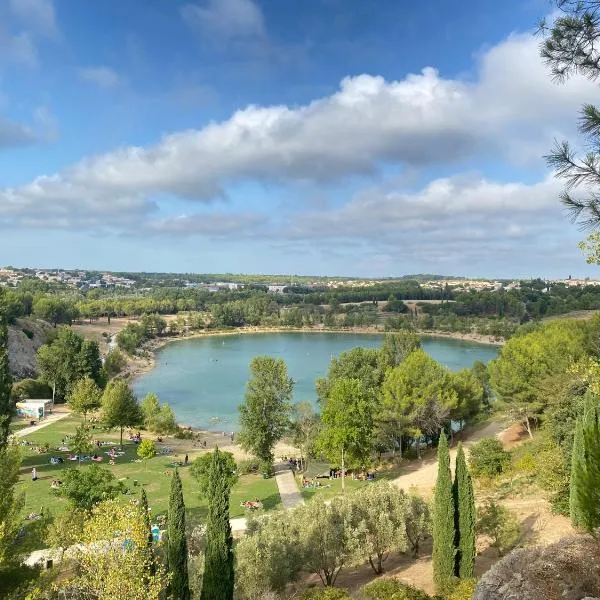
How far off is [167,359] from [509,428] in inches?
2765

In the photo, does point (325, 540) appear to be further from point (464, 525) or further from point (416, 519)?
point (464, 525)

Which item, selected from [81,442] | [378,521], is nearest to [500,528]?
[378,521]

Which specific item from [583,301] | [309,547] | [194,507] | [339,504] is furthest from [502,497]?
[583,301]

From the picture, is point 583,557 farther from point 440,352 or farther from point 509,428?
point 440,352

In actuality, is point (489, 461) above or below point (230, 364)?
above

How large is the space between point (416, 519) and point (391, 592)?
5186mm

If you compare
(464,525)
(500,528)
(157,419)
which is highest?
(464,525)

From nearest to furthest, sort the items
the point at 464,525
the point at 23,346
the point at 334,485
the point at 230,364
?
the point at 464,525
the point at 334,485
the point at 23,346
the point at 230,364

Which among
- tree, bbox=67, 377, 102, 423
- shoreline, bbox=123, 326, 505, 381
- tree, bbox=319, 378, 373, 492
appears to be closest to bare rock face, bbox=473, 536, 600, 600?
tree, bbox=319, 378, 373, 492

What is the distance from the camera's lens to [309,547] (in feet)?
49.7

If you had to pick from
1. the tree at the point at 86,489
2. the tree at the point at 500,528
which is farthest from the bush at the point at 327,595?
the tree at the point at 86,489

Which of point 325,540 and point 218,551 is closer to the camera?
point 218,551

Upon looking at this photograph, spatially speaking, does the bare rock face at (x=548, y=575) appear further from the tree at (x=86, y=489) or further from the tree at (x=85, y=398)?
the tree at (x=85, y=398)

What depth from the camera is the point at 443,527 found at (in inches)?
587
